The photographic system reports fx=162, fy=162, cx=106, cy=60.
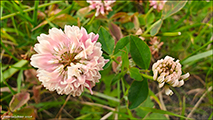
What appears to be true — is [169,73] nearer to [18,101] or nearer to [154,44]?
[154,44]

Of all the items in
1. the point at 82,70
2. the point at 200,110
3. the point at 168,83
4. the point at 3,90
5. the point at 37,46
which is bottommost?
the point at 200,110

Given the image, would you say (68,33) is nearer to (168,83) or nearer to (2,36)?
(168,83)

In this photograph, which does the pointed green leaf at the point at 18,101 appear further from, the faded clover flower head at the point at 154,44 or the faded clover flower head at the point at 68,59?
the faded clover flower head at the point at 154,44

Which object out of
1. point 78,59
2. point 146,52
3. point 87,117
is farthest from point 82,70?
point 87,117

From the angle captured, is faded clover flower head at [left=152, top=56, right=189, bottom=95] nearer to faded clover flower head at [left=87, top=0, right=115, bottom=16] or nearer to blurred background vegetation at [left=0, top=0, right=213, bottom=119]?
blurred background vegetation at [left=0, top=0, right=213, bottom=119]

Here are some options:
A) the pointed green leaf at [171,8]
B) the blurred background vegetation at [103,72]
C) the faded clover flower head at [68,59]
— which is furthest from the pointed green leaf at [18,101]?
the pointed green leaf at [171,8]

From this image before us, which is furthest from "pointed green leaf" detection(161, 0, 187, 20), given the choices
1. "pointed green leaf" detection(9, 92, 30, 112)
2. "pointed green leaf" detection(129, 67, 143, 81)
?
"pointed green leaf" detection(9, 92, 30, 112)

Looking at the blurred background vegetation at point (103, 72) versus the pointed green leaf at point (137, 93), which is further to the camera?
the blurred background vegetation at point (103, 72)
